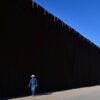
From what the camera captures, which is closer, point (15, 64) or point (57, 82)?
point (15, 64)

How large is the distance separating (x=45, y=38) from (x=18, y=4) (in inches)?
202

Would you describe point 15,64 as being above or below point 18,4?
below

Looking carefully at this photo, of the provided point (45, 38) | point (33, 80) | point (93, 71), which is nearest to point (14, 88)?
point (33, 80)

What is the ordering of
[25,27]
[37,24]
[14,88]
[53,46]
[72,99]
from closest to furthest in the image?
[72,99] → [14,88] → [25,27] → [37,24] → [53,46]

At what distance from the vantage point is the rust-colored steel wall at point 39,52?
22422 mm

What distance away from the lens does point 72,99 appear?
758 inches

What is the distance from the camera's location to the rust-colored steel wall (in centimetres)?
Answer: 2242

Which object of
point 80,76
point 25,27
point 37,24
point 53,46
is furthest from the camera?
point 80,76

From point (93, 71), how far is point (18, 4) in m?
22.1

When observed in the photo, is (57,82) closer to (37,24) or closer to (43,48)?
(43,48)

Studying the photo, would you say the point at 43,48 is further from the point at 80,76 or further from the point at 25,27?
Result: the point at 80,76

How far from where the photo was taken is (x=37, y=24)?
86.5ft

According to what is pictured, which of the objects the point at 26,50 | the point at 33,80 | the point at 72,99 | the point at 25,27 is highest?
the point at 25,27

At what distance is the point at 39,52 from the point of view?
2664 cm
